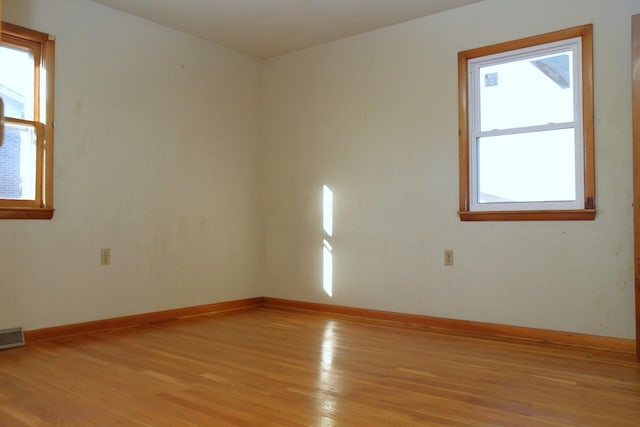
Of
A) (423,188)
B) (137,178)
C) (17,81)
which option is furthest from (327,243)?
(17,81)

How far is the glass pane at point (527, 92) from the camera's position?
3355 mm

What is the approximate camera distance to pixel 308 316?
4.31 m

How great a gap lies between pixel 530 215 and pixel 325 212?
1768 millimetres

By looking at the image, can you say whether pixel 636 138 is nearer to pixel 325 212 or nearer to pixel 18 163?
pixel 325 212

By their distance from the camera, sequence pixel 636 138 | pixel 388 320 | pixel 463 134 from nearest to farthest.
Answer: pixel 636 138
pixel 463 134
pixel 388 320

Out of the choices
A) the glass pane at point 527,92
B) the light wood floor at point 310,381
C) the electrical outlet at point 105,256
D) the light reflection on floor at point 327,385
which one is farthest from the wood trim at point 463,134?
the electrical outlet at point 105,256

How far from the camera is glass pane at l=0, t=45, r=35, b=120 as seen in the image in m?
3.29

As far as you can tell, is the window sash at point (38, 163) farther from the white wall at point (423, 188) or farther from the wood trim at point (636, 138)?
the wood trim at point (636, 138)

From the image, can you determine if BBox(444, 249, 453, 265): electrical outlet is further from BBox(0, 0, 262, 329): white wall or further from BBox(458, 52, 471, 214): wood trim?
BBox(0, 0, 262, 329): white wall

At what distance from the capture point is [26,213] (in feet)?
10.7

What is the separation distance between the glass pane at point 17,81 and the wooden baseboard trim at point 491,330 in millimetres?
A: 2676

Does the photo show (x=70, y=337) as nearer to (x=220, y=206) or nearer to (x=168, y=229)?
(x=168, y=229)

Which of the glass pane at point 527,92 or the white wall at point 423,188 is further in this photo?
the glass pane at point 527,92

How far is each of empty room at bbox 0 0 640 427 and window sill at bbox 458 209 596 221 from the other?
0.05ft
